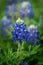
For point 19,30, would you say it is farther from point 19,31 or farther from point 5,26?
point 5,26

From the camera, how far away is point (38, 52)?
3.75m

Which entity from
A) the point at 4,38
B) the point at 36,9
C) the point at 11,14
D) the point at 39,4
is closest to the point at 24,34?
the point at 4,38

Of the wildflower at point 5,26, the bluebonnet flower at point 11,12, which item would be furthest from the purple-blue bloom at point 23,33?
the bluebonnet flower at point 11,12

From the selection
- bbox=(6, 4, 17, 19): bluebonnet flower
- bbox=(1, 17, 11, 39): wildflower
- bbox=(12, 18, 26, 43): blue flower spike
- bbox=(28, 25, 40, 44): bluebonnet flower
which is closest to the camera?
bbox=(12, 18, 26, 43): blue flower spike

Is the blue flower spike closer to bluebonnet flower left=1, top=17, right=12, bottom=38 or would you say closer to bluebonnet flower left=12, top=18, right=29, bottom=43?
bluebonnet flower left=12, top=18, right=29, bottom=43

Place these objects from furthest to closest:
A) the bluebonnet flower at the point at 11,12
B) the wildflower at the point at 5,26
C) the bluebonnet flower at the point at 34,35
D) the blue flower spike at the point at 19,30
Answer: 1. the bluebonnet flower at the point at 11,12
2. the wildflower at the point at 5,26
3. the bluebonnet flower at the point at 34,35
4. the blue flower spike at the point at 19,30

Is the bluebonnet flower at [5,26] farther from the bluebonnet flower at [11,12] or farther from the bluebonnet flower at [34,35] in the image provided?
the bluebonnet flower at [34,35]

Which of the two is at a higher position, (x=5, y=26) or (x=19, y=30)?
(x=5, y=26)

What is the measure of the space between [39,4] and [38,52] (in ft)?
7.97

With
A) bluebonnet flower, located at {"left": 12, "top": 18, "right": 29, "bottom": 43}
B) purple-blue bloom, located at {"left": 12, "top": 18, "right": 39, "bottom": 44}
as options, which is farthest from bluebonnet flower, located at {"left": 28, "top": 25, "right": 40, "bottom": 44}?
bluebonnet flower, located at {"left": 12, "top": 18, "right": 29, "bottom": 43}

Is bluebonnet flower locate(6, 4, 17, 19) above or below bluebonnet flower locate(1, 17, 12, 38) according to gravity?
above

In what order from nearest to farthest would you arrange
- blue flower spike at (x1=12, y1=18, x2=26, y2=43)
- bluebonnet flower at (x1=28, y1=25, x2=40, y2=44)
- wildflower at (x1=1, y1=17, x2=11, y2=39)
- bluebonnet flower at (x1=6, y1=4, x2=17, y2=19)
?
blue flower spike at (x1=12, y1=18, x2=26, y2=43)
bluebonnet flower at (x1=28, y1=25, x2=40, y2=44)
wildflower at (x1=1, y1=17, x2=11, y2=39)
bluebonnet flower at (x1=6, y1=4, x2=17, y2=19)

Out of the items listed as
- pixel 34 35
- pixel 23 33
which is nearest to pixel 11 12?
pixel 34 35

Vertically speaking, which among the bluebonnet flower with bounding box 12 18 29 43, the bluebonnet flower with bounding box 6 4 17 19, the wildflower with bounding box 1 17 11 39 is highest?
the bluebonnet flower with bounding box 6 4 17 19
